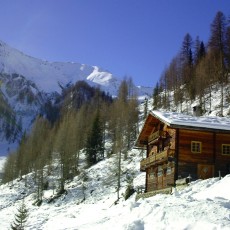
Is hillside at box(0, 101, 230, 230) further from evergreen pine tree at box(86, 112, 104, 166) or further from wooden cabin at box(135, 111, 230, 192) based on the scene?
wooden cabin at box(135, 111, 230, 192)

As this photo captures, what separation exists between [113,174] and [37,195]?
13.2 metres

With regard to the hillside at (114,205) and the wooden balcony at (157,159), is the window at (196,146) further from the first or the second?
the hillside at (114,205)

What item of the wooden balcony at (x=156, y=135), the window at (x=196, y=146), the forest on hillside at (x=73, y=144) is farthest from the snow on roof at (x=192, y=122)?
the forest on hillside at (x=73, y=144)

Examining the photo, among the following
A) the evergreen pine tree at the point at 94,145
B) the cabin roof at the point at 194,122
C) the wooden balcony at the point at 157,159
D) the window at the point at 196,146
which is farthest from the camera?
the evergreen pine tree at the point at 94,145

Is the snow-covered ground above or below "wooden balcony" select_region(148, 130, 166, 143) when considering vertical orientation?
below

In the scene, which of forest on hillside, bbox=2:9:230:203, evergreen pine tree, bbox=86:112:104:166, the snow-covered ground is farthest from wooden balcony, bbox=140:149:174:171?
evergreen pine tree, bbox=86:112:104:166

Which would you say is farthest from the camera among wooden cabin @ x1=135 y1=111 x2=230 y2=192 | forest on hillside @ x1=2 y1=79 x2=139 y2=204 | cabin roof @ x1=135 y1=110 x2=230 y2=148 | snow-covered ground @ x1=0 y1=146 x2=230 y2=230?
forest on hillside @ x1=2 y1=79 x2=139 y2=204

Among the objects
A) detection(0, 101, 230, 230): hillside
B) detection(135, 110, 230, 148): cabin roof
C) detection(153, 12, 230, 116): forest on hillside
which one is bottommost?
detection(0, 101, 230, 230): hillside

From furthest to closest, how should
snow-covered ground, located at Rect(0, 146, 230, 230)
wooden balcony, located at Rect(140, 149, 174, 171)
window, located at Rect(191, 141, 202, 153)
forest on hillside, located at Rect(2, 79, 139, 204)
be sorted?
forest on hillside, located at Rect(2, 79, 139, 204)
window, located at Rect(191, 141, 202, 153)
wooden balcony, located at Rect(140, 149, 174, 171)
snow-covered ground, located at Rect(0, 146, 230, 230)

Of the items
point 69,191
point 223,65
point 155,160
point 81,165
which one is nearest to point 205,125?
point 155,160

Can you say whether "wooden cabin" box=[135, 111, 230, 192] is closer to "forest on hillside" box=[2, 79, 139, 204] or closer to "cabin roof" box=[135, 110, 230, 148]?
"cabin roof" box=[135, 110, 230, 148]

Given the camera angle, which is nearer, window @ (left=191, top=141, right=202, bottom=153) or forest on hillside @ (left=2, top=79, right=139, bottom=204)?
window @ (left=191, top=141, right=202, bottom=153)

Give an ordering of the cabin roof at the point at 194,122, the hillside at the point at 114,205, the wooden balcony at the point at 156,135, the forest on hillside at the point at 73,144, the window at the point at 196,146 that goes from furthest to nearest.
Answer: the forest on hillside at the point at 73,144 → the wooden balcony at the point at 156,135 → the window at the point at 196,146 → the cabin roof at the point at 194,122 → the hillside at the point at 114,205

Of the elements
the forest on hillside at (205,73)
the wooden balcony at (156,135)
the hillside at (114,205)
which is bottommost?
the hillside at (114,205)
